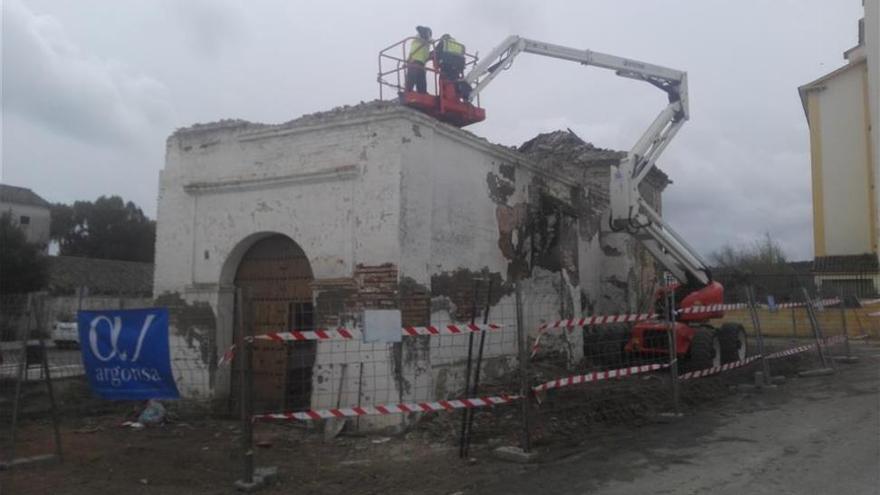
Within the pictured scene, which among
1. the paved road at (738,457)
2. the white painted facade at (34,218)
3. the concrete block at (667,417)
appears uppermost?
the white painted facade at (34,218)

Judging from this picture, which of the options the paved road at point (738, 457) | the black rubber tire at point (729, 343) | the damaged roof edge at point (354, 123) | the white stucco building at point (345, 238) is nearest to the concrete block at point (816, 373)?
the black rubber tire at point (729, 343)

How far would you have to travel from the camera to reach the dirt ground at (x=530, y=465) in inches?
259

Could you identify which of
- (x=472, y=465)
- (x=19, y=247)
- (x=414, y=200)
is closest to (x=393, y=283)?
(x=414, y=200)

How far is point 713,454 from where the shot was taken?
24.6 ft

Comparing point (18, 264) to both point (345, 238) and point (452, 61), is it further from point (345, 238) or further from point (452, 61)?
point (345, 238)

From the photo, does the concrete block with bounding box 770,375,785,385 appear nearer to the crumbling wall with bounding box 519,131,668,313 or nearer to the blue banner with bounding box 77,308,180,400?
the crumbling wall with bounding box 519,131,668,313

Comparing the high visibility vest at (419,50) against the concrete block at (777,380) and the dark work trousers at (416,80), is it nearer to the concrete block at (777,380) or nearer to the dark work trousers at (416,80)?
the dark work trousers at (416,80)

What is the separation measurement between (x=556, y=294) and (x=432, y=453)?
6.36 meters

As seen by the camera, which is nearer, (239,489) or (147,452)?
(239,489)

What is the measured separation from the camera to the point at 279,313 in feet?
35.1

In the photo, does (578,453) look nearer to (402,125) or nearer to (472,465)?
(472,465)

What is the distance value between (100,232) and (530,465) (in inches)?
2374

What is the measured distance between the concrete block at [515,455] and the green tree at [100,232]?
2273 inches

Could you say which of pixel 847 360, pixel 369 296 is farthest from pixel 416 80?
pixel 847 360
